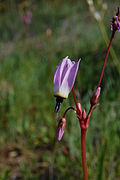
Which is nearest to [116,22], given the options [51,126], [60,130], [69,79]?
[69,79]

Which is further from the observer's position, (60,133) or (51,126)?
(51,126)

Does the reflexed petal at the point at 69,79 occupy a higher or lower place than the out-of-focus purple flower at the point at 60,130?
higher

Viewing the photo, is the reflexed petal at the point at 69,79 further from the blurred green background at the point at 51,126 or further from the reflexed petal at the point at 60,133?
the blurred green background at the point at 51,126

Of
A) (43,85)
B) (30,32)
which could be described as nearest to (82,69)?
(43,85)

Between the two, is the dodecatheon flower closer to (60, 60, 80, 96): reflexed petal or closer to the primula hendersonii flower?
(60, 60, 80, 96): reflexed petal

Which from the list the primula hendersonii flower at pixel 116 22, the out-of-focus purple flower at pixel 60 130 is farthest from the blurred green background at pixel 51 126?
the primula hendersonii flower at pixel 116 22

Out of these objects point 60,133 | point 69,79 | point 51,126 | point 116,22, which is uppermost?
point 51,126

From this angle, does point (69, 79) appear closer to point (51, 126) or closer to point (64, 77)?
point (64, 77)

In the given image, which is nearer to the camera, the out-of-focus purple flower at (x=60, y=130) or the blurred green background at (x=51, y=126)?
the out-of-focus purple flower at (x=60, y=130)

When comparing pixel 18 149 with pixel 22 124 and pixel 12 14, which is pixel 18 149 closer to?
pixel 22 124

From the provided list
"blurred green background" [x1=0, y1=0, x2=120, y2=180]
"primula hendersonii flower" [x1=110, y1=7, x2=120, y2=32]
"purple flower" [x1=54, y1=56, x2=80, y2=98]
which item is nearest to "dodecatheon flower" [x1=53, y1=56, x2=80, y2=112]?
"purple flower" [x1=54, y1=56, x2=80, y2=98]
